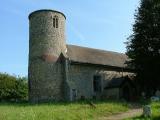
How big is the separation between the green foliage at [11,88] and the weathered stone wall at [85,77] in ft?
58.3

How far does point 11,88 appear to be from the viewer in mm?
54625

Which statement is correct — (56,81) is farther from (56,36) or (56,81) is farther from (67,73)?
(56,36)

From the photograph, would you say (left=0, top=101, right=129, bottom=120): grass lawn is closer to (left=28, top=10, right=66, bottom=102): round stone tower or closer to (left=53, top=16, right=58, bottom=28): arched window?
(left=28, top=10, right=66, bottom=102): round stone tower

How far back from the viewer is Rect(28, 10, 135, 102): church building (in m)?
36.0

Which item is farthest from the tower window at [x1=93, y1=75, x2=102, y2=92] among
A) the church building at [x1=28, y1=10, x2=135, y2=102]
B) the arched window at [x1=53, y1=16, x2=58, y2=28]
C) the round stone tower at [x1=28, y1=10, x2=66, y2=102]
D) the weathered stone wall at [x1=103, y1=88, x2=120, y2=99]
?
the arched window at [x1=53, y1=16, x2=58, y2=28]

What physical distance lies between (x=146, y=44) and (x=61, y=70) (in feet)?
30.0

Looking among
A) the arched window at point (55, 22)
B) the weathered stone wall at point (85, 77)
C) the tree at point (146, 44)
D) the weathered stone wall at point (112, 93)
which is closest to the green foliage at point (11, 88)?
the weathered stone wall at point (85, 77)

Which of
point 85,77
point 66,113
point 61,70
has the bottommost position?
point 66,113

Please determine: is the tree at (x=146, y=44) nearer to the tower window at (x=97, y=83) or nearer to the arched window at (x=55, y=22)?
the tower window at (x=97, y=83)

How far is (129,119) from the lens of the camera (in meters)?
21.8

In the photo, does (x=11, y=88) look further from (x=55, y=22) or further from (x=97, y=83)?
(x=55, y=22)

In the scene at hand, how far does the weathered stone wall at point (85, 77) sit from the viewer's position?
3731cm

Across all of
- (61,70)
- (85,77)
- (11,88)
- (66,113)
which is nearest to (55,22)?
(61,70)

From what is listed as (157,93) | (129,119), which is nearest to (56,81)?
(157,93)
